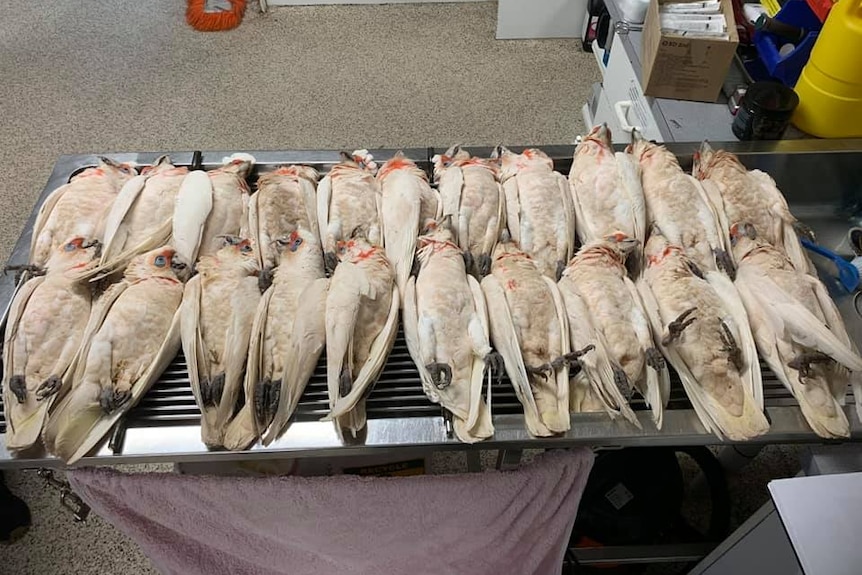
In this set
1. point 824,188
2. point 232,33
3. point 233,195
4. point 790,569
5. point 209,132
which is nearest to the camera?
point 790,569

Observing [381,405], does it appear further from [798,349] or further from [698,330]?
[798,349]

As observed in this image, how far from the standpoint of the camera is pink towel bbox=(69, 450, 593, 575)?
42.3 inches

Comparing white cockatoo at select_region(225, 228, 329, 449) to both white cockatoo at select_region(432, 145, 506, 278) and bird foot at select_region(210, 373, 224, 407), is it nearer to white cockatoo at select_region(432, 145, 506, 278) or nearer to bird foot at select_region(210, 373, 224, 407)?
bird foot at select_region(210, 373, 224, 407)

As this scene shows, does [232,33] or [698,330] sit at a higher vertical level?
[698,330]

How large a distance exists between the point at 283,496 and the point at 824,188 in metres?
1.57

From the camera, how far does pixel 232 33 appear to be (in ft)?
11.0

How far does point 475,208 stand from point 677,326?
47 cm

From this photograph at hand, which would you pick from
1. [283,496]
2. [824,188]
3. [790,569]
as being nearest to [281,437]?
[283,496]

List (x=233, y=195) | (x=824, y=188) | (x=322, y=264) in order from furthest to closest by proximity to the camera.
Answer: (x=824, y=188)
(x=233, y=195)
(x=322, y=264)

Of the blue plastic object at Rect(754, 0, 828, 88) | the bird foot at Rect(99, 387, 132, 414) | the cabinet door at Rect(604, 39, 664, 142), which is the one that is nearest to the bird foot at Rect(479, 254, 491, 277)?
the bird foot at Rect(99, 387, 132, 414)

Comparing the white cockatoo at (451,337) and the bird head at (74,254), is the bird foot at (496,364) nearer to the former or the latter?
the white cockatoo at (451,337)

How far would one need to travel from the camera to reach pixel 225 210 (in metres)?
1.26

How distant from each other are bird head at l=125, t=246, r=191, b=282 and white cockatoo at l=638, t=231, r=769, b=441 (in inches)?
35.8

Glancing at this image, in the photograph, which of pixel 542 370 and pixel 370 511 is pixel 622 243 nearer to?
pixel 542 370
